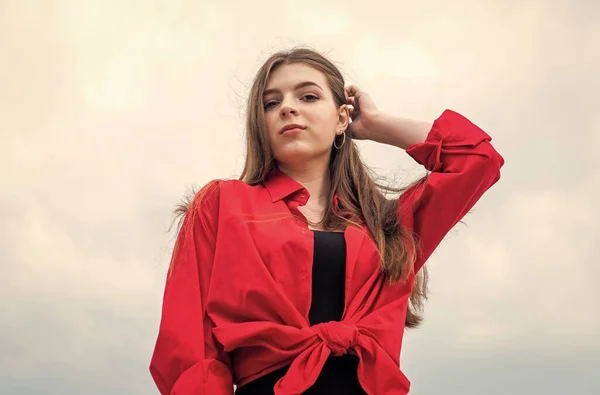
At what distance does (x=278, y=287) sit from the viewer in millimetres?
3418

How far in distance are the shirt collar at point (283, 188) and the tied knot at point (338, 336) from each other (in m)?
0.80

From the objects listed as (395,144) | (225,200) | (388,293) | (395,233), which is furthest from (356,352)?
(395,144)

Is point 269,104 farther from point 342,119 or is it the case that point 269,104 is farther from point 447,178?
point 447,178

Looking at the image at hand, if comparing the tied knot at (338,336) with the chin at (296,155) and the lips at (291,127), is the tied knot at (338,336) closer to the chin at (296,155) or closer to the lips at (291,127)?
the chin at (296,155)

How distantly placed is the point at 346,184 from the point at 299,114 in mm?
486

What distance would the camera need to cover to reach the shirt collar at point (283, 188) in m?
3.89

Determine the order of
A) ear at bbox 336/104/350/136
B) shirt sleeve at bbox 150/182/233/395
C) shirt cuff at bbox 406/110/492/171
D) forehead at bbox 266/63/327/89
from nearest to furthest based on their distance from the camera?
shirt sleeve at bbox 150/182/233/395
shirt cuff at bbox 406/110/492/171
forehead at bbox 266/63/327/89
ear at bbox 336/104/350/136

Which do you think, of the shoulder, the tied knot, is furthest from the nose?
the tied knot

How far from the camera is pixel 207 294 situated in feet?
11.8

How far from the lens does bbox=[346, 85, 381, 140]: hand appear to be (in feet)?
13.8

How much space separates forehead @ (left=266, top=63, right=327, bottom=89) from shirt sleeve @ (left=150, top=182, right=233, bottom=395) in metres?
0.79

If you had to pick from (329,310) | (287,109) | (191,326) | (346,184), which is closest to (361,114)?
(346,184)

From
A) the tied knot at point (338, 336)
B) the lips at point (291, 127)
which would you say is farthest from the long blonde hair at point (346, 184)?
the tied knot at point (338, 336)

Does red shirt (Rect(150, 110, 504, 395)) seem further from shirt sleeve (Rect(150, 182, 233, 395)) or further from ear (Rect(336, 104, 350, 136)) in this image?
ear (Rect(336, 104, 350, 136))
